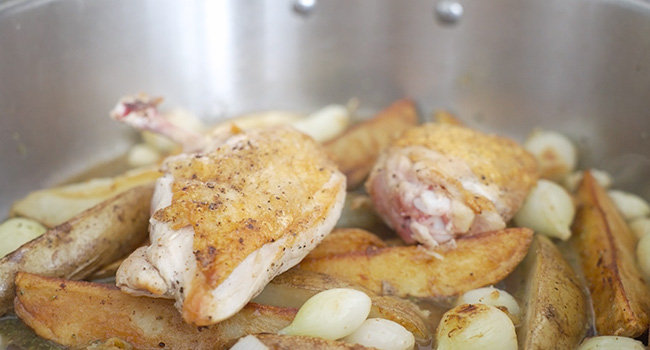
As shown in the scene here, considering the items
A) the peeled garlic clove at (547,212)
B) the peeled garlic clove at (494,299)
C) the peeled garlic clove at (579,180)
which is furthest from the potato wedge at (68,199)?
the peeled garlic clove at (579,180)

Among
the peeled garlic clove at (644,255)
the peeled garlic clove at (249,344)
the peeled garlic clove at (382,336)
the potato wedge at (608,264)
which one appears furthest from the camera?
the peeled garlic clove at (644,255)

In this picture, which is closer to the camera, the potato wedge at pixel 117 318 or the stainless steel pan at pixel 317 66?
the potato wedge at pixel 117 318

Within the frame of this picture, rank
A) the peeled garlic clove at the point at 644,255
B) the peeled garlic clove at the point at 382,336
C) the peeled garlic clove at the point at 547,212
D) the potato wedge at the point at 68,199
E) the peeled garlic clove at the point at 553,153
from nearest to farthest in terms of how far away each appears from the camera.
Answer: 1. the peeled garlic clove at the point at 382,336
2. the peeled garlic clove at the point at 644,255
3. the peeled garlic clove at the point at 547,212
4. the potato wedge at the point at 68,199
5. the peeled garlic clove at the point at 553,153

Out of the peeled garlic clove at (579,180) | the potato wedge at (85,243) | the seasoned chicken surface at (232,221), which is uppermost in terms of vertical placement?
the seasoned chicken surface at (232,221)

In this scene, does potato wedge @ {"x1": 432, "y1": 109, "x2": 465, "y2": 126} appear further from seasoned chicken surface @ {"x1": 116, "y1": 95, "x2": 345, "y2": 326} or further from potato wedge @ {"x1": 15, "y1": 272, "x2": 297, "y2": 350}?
potato wedge @ {"x1": 15, "y1": 272, "x2": 297, "y2": 350}

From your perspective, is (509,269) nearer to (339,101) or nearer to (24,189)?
(339,101)

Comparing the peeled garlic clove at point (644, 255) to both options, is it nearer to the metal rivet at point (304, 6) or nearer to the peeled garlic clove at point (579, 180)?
the peeled garlic clove at point (579, 180)

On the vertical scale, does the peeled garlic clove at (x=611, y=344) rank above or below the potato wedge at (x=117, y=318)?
below
